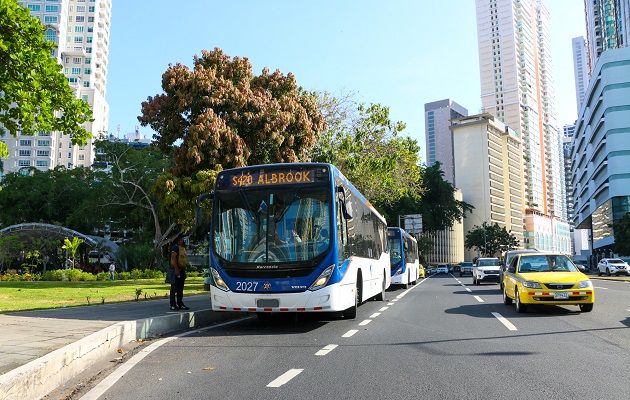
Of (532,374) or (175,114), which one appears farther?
(175,114)

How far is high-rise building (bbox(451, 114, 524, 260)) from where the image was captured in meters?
156

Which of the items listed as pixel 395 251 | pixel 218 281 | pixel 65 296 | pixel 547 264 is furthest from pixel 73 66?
pixel 547 264

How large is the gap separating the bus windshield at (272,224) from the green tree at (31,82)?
4294 mm

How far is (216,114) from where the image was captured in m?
22.8

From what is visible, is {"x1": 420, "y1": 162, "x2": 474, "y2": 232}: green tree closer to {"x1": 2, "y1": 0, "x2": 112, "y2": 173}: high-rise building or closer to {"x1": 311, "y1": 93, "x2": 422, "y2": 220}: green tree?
{"x1": 311, "y1": 93, "x2": 422, "y2": 220}: green tree

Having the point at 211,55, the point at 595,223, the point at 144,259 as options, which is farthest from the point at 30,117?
the point at 595,223

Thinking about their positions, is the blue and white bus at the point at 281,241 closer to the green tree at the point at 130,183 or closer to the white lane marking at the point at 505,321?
the white lane marking at the point at 505,321

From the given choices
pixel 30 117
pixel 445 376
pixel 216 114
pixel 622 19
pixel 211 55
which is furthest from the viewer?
pixel 622 19

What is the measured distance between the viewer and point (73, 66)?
126 metres

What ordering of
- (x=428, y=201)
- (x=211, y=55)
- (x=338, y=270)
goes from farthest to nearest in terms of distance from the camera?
(x=428, y=201)
(x=211, y=55)
(x=338, y=270)

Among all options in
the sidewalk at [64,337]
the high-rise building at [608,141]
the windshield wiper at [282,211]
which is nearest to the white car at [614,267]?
the high-rise building at [608,141]

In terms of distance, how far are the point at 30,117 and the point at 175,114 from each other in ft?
38.4

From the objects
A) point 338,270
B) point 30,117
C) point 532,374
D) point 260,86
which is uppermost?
point 260,86

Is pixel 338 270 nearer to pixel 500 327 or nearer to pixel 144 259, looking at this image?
pixel 500 327
